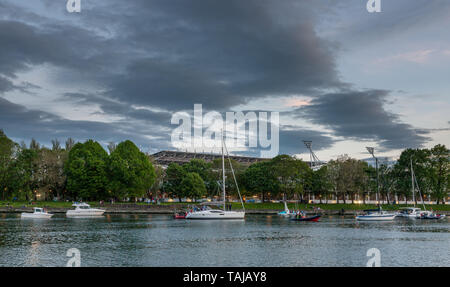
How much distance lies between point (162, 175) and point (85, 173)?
3346 centimetres

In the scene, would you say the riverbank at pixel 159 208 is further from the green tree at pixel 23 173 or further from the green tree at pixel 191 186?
the green tree at pixel 191 186

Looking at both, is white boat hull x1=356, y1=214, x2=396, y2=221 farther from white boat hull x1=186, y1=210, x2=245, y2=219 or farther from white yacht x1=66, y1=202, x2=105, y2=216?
white yacht x1=66, y1=202, x2=105, y2=216

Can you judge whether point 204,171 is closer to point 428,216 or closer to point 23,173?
point 23,173

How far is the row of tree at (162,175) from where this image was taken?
128750 mm

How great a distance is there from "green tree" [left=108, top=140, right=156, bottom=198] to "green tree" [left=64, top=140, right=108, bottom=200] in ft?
10.1

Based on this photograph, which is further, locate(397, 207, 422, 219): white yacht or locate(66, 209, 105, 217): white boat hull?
locate(397, 207, 422, 219): white yacht

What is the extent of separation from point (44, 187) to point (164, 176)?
142ft

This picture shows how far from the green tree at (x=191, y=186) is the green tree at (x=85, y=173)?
27.7 m

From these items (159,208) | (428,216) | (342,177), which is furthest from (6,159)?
(428,216)

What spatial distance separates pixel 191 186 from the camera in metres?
146

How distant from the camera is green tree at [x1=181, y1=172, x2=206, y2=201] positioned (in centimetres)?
14525

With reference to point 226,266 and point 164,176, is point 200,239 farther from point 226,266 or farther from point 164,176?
point 164,176

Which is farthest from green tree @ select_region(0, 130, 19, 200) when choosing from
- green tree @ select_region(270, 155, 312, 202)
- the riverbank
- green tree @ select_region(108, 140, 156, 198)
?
green tree @ select_region(270, 155, 312, 202)
